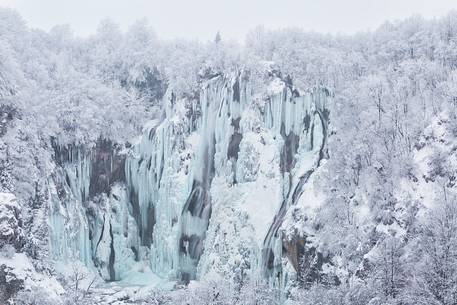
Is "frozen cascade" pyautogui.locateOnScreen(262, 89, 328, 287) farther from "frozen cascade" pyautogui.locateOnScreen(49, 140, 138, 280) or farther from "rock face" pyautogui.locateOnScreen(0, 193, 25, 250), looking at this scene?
"rock face" pyautogui.locateOnScreen(0, 193, 25, 250)

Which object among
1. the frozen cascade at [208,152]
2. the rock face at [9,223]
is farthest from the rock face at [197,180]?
→ the rock face at [9,223]

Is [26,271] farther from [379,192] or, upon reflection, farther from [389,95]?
[389,95]

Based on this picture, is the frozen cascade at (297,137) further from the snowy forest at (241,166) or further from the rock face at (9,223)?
the rock face at (9,223)

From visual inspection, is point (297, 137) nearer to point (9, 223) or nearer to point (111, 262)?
point (111, 262)

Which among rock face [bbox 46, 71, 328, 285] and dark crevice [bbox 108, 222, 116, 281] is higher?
rock face [bbox 46, 71, 328, 285]

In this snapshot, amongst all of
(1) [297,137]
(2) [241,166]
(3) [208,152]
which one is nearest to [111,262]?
(3) [208,152]

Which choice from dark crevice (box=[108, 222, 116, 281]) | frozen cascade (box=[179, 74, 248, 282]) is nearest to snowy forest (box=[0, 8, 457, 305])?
frozen cascade (box=[179, 74, 248, 282])
